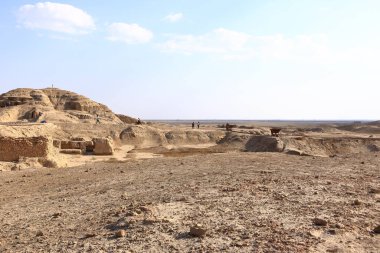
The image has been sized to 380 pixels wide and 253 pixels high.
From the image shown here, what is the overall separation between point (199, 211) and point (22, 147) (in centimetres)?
1232

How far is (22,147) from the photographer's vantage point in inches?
663

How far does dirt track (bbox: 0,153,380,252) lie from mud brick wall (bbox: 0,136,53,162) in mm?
4705

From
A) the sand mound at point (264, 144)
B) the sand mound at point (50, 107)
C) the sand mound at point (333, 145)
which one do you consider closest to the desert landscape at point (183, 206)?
the sand mound at point (264, 144)

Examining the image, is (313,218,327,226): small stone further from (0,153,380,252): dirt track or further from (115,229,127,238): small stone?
(115,229,127,238): small stone

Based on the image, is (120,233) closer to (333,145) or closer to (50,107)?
(333,145)

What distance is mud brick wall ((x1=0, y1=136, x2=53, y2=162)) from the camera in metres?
16.5

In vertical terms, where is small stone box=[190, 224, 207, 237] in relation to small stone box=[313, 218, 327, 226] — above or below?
below

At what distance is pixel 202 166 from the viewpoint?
14.1 m

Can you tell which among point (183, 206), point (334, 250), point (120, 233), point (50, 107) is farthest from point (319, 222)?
point (50, 107)

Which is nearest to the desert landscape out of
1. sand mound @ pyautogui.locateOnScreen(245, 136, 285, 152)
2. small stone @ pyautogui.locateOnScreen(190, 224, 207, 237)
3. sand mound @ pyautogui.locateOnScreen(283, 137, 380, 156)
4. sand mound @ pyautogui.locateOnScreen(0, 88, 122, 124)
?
small stone @ pyautogui.locateOnScreen(190, 224, 207, 237)

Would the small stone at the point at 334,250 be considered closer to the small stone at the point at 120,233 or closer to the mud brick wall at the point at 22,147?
the small stone at the point at 120,233

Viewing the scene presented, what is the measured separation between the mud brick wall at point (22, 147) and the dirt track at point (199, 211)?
4.70 meters

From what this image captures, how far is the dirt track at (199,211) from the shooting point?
211 inches

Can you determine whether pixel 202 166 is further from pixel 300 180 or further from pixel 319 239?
pixel 319 239
